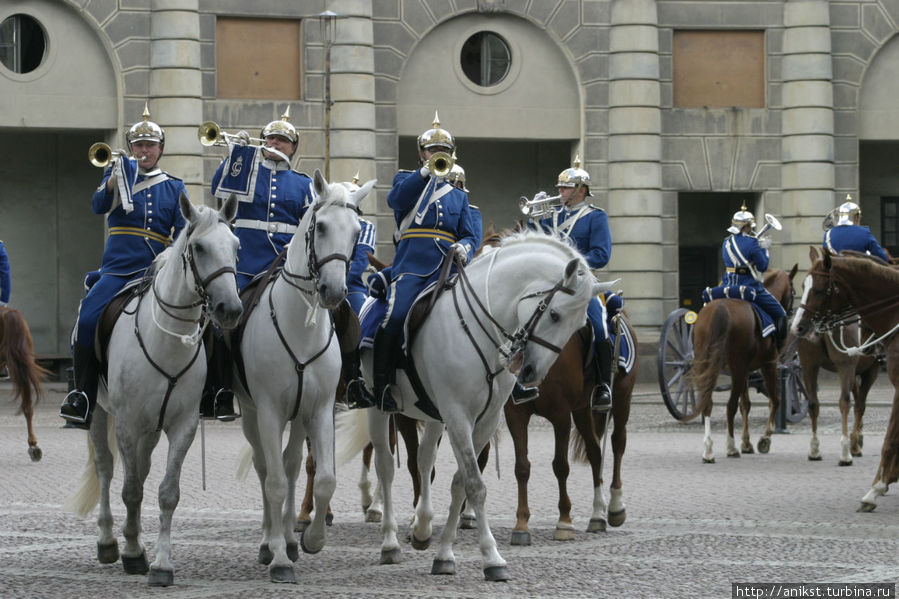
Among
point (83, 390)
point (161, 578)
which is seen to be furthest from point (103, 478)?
point (161, 578)

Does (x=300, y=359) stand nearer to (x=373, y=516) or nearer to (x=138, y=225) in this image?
(x=138, y=225)

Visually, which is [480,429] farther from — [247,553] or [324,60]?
[324,60]

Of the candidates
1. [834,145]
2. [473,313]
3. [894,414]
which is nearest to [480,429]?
[473,313]

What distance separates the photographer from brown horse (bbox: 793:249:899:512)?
42.0 ft

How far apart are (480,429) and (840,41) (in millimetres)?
20866

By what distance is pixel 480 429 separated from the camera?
10.1m

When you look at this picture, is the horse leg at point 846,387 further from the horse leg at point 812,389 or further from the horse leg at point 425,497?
the horse leg at point 425,497

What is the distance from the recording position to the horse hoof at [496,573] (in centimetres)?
934

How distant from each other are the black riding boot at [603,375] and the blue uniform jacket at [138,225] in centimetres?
344

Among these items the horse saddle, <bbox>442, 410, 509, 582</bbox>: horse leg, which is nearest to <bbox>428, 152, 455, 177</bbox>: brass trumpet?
<bbox>442, 410, 509, 582</bbox>: horse leg

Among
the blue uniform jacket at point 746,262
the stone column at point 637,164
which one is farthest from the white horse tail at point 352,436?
the stone column at point 637,164

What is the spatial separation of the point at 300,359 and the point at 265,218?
1411mm

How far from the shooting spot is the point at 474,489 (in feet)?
31.7

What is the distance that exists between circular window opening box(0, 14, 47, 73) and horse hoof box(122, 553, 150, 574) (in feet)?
60.5
